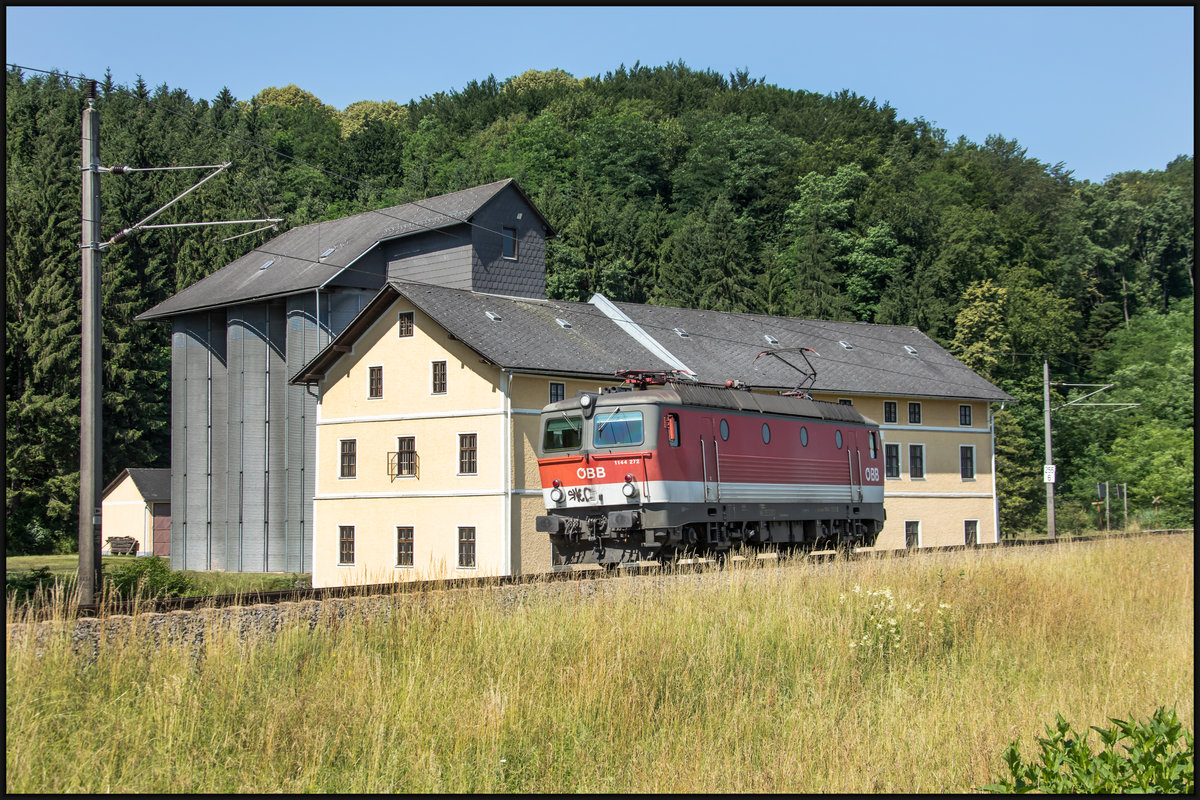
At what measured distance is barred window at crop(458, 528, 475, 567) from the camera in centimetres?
3058

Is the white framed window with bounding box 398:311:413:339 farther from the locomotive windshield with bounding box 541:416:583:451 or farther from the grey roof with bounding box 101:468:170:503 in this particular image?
the grey roof with bounding box 101:468:170:503

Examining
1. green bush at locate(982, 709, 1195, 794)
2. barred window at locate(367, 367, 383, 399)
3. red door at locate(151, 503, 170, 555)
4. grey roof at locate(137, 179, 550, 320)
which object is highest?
grey roof at locate(137, 179, 550, 320)

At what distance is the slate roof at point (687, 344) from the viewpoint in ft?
104

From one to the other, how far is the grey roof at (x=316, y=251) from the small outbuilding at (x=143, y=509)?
34.4 ft

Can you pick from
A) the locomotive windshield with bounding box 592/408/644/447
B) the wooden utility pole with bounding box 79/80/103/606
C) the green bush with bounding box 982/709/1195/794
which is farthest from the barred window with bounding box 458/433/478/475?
the green bush with bounding box 982/709/1195/794

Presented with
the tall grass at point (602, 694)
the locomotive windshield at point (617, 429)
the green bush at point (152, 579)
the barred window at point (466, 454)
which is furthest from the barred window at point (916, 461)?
the tall grass at point (602, 694)

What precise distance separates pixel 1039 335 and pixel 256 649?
6351 centimetres

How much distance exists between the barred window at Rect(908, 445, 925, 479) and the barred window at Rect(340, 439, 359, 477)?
1990 centimetres

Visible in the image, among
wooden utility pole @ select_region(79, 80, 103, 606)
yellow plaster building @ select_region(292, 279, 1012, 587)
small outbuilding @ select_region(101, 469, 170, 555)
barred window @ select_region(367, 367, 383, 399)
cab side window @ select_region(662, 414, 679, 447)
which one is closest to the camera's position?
wooden utility pole @ select_region(79, 80, 103, 606)

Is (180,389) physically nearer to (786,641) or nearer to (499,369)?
(499,369)

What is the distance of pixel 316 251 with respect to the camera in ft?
144

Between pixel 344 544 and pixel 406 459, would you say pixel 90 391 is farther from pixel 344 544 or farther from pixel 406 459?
pixel 344 544

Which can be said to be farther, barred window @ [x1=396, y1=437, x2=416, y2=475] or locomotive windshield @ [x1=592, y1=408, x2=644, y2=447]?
barred window @ [x1=396, y1=437, x2=416, y2=475]

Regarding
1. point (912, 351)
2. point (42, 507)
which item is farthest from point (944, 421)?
point (42, 507)
